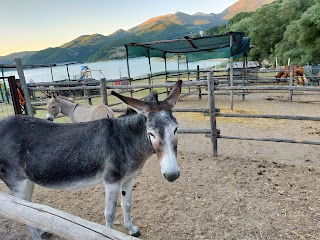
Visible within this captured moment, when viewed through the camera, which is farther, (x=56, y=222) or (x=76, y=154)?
(x=76, y=154)

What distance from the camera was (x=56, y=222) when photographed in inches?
55.4

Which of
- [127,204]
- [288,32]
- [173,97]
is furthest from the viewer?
[288,32]

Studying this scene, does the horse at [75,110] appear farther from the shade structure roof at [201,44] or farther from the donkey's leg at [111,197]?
the shade structure roof at [201,44]

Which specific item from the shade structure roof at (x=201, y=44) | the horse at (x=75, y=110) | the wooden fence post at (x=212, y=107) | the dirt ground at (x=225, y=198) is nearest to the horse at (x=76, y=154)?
the dirt ground at (x=225, y=198)

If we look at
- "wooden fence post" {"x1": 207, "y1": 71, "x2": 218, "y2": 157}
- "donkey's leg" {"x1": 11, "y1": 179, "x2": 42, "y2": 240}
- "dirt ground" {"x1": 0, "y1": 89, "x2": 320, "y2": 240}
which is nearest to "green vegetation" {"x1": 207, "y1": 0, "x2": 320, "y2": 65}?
"wooden fence post" {"x1": 207, "y1": 71, "x2": 218, "y2": 157}

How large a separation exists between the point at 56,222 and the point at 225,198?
2983 mm

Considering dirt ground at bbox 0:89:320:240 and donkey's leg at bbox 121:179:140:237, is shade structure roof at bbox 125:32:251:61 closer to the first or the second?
dirt ground at bbox 0:89:320:240

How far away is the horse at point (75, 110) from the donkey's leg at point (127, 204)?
2.17 metres

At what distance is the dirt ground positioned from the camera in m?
3.19

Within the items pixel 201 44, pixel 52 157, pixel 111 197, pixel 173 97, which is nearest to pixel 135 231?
pixel 111 197

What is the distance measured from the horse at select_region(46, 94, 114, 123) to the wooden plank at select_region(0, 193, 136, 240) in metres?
3.51

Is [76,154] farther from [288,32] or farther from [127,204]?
[288,32]

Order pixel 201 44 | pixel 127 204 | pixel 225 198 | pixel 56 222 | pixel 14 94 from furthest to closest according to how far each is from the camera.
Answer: pixel 201 44 < pixel 14 94 < pixel 225 198 < pixel 127 204 < pixel 56 222

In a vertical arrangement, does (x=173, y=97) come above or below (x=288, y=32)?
below
